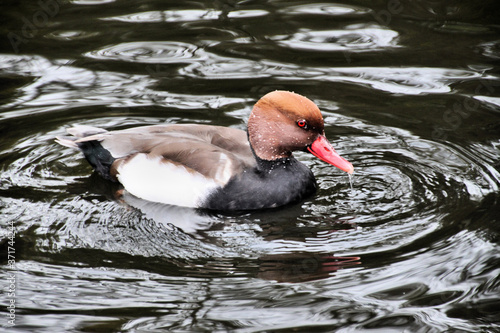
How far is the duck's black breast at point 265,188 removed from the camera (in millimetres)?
6062

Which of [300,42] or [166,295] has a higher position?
[300,42]

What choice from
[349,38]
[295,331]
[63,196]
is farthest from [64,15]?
[295,331]

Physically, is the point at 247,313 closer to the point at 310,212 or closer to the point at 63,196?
the point at 310,212

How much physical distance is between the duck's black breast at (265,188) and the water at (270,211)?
0.35 ft

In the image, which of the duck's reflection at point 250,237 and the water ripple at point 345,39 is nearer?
the duck's reflection at point 250,237

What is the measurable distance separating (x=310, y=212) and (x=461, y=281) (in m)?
1.49

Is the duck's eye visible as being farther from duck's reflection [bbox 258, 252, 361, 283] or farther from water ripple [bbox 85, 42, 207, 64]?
water ripple [bbox 85, 42, 207, 64]

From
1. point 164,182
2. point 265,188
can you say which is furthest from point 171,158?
point 265,188

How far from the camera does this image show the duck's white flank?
6113 mm

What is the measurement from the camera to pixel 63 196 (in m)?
6.38

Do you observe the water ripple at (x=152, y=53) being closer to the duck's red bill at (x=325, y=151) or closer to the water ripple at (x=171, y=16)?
the water ripple at (x=171, y=16)

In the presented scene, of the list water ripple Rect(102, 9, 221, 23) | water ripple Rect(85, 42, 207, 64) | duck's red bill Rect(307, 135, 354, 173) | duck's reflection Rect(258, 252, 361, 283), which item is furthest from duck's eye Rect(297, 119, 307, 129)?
water ripple Rect(102, 9, 221, 23)

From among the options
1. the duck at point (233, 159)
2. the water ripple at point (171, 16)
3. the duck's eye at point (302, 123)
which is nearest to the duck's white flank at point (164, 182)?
the duck at point (233, 159)

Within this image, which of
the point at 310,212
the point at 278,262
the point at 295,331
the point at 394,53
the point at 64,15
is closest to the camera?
the point at 295,331
